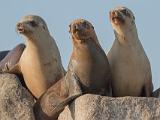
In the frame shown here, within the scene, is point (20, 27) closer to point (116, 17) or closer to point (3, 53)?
point (116, 17)

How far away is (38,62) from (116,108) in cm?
241

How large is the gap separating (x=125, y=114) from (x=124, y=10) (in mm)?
2046

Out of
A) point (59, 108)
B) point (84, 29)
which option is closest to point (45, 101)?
point (59, 108)

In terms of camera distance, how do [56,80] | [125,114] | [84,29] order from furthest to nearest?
1. [56,80]
2. [84,29]
3. [125,114]

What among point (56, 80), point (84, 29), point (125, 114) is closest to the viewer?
point (125, 114)

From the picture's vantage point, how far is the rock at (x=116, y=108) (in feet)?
40.9

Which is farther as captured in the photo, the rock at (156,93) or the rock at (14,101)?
the rock at (156,93)

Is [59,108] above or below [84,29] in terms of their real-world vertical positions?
below

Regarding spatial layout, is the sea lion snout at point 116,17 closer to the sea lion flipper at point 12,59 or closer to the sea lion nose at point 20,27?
the sea lion nose at point 20,27

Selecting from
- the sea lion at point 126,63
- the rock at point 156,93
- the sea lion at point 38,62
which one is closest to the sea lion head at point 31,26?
the sea lion at point 38,62

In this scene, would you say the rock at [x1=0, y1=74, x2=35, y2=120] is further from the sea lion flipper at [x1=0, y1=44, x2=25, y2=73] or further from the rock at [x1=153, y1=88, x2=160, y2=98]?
the rock at [x1=153, y1=88, x2=160, y2=98]

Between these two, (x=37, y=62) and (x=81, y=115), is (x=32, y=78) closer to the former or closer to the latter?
(x=37, y=62)

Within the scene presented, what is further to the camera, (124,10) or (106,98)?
(124,10)

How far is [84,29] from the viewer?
13.4 metres
